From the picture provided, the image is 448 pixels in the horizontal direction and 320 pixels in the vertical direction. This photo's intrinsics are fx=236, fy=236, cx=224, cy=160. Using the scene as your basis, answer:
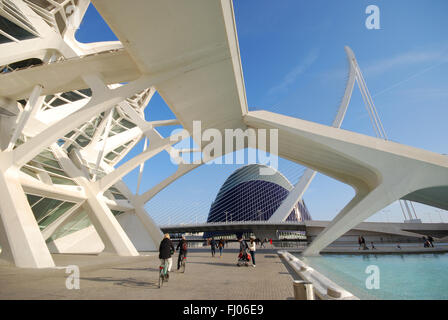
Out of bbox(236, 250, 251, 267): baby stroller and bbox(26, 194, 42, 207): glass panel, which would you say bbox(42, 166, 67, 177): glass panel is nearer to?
bbox(26, 194, 42, 207): glass panel

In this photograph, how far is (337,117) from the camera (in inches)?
1000

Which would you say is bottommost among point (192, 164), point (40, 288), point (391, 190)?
point (40, 288)

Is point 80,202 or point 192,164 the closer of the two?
point 80,202

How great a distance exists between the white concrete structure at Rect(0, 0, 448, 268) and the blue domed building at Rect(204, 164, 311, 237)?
44.0m

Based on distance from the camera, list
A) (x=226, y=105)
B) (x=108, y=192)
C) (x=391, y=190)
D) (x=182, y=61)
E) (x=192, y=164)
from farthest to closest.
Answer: (x=192, y=164)
(x=108, y=192)
(x=226, y=105)
(x=391, y=190)
(x=182, y=61)

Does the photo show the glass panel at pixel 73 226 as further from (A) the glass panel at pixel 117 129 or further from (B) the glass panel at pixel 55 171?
(A) the glass panel at pixel 117 129

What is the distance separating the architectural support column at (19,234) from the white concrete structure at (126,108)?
3cm

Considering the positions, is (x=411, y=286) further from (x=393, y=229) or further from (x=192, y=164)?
(x=393, y=229)

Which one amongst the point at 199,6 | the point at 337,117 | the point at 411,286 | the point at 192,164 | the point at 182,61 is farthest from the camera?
the point at 337,117

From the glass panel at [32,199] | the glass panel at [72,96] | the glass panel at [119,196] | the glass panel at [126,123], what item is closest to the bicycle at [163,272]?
the glass panel at [32,199]

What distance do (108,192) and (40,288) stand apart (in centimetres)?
1387

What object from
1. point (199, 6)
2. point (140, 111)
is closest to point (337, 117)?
point (140, 111)

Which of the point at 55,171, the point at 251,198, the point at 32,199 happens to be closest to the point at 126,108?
the point at 55,171
